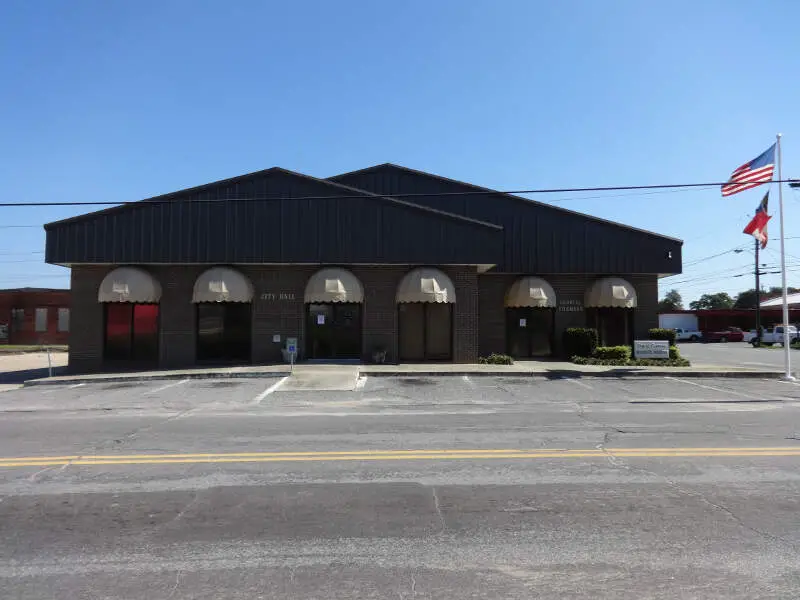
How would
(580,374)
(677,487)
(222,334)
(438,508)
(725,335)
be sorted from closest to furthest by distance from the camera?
(438,508) → (677,487) → (580,374) → (222,334) → (725,335)

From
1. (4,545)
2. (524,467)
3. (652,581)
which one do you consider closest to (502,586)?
(652,581)

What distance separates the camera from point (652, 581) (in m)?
3.97

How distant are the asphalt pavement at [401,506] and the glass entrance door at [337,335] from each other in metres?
10.8

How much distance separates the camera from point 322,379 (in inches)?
690

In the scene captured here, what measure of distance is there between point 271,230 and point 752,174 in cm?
1670

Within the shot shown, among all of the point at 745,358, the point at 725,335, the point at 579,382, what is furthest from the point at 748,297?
the point at 579,382

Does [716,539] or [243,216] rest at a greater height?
[243,216]

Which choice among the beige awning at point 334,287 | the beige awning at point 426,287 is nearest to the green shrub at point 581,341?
the beige awning at point 426,287

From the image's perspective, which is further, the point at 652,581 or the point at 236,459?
the point at 236,459

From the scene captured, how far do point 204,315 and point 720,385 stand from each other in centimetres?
1846

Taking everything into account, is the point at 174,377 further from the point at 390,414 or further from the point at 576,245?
the point at 576,245

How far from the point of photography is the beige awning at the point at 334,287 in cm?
2067

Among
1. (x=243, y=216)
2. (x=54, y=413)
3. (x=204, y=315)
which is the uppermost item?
(x=243, y=216)

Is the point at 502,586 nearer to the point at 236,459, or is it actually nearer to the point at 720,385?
the point at 236,459
